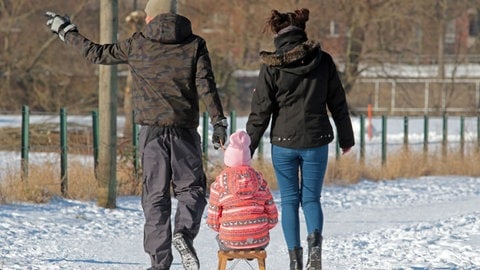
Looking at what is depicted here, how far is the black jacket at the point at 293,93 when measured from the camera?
7191mm

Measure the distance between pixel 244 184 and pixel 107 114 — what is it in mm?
5703

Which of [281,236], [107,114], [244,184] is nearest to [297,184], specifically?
[244,184]

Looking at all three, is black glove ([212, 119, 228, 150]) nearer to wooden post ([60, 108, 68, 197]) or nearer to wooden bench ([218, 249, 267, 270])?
wooden bench ([218, 249, 267, 270])

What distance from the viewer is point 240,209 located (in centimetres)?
674

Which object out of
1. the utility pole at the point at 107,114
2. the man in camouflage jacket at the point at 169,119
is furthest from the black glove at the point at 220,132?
the utility pole at the point at 107,114

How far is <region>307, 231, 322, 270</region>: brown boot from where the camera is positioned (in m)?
7.00

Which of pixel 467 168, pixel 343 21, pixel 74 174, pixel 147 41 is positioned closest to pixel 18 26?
pixel 343 21

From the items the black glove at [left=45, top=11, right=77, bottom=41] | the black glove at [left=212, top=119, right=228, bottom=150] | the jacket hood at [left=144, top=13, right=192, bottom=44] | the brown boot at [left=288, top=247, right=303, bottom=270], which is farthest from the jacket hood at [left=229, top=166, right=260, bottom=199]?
the black glove at [left=45, top=11, right=77, bottom=41]

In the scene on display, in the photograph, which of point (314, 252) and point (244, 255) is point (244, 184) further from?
point (314, 252)

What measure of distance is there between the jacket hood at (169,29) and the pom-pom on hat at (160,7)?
0.36 ft

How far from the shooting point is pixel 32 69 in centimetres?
3206

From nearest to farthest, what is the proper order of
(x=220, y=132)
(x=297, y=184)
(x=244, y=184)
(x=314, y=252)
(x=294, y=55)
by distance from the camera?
(x=244, y=184) → (x=220, y=132) → (x=314, y=252) → (x=294, y=55) → (x=297, y=184)

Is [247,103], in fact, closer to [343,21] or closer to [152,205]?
[343,21]

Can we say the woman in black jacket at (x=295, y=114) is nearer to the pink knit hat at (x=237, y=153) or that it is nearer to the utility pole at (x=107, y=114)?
the pink knit hat at (x=237, y=153)
